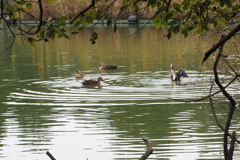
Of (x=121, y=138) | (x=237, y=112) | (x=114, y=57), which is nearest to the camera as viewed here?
(x=121, y=138)

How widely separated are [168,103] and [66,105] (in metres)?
2.09

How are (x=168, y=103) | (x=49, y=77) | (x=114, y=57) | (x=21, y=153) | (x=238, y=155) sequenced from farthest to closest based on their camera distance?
(x=114, y=57)
(x=49, y=77)
(x=168, y=103)
(x=21, y=153)
(x=238, y=155)

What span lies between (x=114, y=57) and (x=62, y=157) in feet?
57.0

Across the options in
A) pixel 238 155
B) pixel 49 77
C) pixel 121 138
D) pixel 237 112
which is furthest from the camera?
pixel 49 77

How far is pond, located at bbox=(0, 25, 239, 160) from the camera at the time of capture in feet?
34.1

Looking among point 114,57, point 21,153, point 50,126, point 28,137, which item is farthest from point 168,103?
point 114,57

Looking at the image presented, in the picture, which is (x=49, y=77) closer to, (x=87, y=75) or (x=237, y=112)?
(x=87, y=75)

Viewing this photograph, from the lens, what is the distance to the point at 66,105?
15133 mm

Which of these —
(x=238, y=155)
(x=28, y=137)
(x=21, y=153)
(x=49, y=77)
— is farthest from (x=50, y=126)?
(x=49, y=77)

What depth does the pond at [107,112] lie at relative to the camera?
10.4 metres

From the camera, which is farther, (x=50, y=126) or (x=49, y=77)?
(x=49, y=77)

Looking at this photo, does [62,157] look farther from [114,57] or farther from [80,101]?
[114,57]

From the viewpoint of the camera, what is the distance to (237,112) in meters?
12.4

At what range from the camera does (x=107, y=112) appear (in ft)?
46.2
